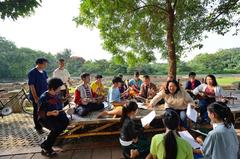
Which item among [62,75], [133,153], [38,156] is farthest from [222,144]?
A: [62,75]

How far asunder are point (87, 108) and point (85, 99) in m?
0.21

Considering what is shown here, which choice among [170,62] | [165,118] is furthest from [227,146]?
[170,62]

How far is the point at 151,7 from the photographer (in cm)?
952

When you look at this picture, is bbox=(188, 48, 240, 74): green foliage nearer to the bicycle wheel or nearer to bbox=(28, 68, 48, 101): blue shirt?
the bicycle wheel

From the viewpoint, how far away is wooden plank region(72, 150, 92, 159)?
15.0 feet

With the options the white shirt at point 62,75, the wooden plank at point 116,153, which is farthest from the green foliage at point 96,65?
the wooden plank at point 116,153

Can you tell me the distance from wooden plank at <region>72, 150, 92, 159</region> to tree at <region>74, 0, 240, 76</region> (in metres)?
4.96

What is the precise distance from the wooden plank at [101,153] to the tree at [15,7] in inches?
277

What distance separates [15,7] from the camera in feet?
32.6

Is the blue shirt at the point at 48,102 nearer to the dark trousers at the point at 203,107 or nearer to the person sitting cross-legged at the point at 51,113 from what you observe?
the person sitting cross-legged at the point at 51,113

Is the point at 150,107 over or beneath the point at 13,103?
over

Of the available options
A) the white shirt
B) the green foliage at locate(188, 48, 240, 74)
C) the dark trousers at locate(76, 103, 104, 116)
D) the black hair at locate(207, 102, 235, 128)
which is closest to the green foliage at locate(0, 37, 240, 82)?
the green foliage at locate(188, 48, 240, 74)

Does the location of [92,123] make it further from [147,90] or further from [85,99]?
[147,90]

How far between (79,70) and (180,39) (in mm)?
40234
